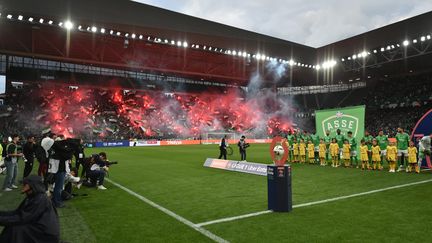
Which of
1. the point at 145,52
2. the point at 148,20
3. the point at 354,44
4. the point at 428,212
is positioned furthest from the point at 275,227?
the point at 354,44

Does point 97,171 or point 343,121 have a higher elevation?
point 343,121

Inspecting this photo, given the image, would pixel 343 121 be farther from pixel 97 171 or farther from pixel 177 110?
pixel 177 110

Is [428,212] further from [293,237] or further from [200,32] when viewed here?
[200,32]

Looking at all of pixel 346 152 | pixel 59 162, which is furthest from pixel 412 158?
pixel 59 162

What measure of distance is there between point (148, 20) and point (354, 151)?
28563 mm

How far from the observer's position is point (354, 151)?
16719 millimetres

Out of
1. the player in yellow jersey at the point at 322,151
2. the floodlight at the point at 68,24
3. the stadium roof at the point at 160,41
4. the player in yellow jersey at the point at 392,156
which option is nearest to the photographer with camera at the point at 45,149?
the player in yellow jersey at the point at 322,151

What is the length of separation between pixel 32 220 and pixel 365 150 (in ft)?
48.3

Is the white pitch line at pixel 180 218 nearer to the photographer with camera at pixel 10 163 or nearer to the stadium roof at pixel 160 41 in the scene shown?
the photographer with camera at pixel 10 163

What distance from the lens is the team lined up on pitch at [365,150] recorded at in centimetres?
1407

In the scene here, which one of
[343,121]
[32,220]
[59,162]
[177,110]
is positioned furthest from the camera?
[177,110]

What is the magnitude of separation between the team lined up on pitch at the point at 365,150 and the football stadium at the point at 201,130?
9 cm

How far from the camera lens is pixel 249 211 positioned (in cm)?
771

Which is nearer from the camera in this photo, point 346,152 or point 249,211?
point 249,211
